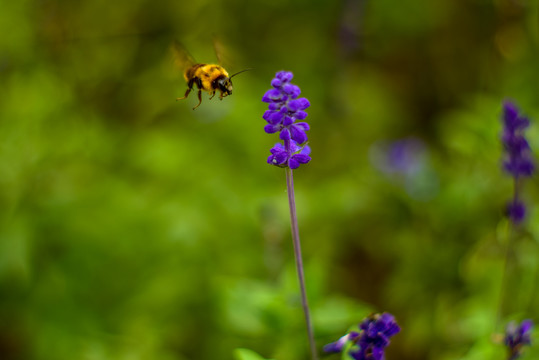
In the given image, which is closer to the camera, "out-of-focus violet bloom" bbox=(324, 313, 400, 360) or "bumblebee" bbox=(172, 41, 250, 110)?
"out-of-focus violet bloom" bbox=(324, 313, 400, 360)

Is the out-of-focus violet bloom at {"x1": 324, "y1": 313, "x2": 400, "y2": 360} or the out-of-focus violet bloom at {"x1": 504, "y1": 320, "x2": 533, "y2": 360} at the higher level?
the out-of-focus violet bloom at {"x1": 504, "y1": 320, "x2": 533, "y2": 360}

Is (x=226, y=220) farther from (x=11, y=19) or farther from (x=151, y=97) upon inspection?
(x=11, y=19)

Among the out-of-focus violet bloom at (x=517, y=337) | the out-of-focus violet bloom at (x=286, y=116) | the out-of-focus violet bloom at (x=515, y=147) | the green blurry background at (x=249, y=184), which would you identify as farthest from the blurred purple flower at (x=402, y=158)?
the out-of-focus violet bloom at (x=286, y=116)

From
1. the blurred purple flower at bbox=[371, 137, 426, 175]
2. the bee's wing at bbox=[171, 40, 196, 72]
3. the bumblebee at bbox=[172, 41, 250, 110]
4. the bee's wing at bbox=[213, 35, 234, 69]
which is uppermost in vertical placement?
the blurred purple flower at bbox=[371, 137, 426, 175]

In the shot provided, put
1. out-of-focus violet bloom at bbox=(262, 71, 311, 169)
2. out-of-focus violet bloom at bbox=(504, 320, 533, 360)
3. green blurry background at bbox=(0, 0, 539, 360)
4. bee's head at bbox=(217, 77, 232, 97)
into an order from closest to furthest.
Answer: out-of-focus violet bloom at bbox=(262, 71, 311, 169), out-of-focus violet bloom at bbox=(504, 320, 533, 360), bee's head at bbox=(217, 77, 232, 97), green blurry background at bbox=(0, 0, 539, 360)

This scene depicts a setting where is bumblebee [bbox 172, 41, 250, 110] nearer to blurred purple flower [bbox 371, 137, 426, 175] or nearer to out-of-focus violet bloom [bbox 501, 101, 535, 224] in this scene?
out-of-focus violet bloom [bbox 501, 101, 535, 224]

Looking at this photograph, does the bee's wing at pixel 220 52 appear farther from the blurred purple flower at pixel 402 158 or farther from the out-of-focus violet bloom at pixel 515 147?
the blurred purple flower at pixel 402 158

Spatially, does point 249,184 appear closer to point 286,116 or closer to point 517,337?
point 517,337

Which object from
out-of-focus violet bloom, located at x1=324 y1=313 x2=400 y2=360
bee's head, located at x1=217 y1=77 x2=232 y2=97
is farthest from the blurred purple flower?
out-of-focus violet bloom, located at x1=324 y1=313 x2=400 y2=360
